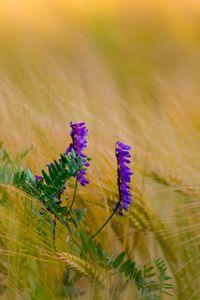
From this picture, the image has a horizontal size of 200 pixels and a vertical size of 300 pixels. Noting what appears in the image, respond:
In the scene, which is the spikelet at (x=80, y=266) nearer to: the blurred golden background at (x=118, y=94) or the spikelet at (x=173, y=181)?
the blurred golden background at (x=118, y=94)

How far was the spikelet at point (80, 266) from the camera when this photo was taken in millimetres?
1157

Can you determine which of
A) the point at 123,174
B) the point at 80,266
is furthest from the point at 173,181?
the point at 80,266

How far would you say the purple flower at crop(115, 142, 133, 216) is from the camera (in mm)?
1241

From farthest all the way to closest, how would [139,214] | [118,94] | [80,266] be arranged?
1. [118,94]
2. [139,214]
3. [80,266]

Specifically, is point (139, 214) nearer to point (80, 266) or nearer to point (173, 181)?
point (173, 181)

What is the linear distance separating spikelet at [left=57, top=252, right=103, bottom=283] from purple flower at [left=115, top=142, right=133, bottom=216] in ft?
0.42

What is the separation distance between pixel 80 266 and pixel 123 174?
167 mm

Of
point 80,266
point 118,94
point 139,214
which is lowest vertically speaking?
point 80,266

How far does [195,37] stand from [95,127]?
0.63 meters

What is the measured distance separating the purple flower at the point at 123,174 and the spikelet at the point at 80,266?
13cm

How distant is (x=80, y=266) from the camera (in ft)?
3.84

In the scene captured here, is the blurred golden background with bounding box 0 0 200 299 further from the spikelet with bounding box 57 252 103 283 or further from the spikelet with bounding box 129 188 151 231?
the spikelet with bounding box 57 252 103 283

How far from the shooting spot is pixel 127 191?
1.28 metres

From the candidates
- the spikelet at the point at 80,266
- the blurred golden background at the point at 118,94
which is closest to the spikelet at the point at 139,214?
the blurred golden background at the point at 118,94
